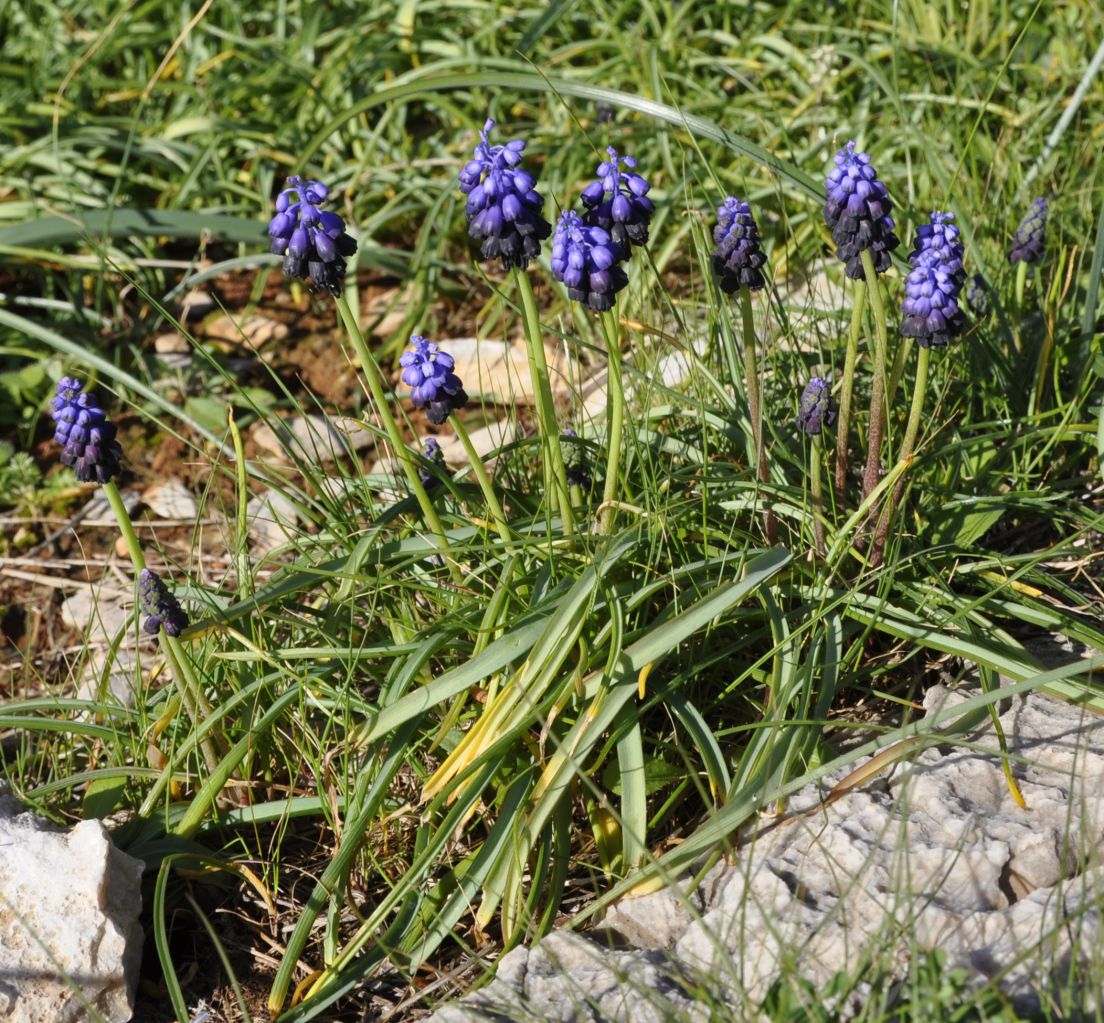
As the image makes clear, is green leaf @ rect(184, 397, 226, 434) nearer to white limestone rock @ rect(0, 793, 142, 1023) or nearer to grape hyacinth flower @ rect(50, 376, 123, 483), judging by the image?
grape hyacinth flower @ rect(50, 376, 123, 483)

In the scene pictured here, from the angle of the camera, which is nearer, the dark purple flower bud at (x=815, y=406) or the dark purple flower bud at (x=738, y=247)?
the dark purple flower bud at (x=738, y=247)

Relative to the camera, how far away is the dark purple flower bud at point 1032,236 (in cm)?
333

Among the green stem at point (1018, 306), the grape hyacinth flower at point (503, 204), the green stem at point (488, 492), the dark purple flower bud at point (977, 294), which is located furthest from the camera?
the green stem at point (1018, 306)

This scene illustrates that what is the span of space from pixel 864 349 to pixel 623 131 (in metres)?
1.95

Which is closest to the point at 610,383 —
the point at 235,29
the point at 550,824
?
the point at 550,824

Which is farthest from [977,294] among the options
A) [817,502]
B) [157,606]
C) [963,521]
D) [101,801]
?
[101,801]

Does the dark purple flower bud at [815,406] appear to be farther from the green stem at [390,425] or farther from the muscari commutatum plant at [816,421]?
the green stem at [390,425]

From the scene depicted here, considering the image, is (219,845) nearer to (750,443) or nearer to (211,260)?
(750,443)

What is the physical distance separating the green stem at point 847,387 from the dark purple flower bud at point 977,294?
55cm

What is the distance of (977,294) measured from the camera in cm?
333

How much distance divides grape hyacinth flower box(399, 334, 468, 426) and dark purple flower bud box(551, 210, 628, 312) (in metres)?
0.31

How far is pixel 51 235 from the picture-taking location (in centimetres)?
460

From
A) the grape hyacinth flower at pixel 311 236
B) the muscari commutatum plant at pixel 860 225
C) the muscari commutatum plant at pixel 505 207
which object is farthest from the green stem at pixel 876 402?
the grape hyacinth flower at pixel 311 236

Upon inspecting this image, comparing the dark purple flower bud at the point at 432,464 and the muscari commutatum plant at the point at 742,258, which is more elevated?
the muscari commutatum plant at the point at 742,258
